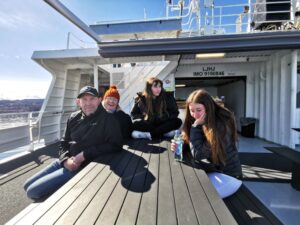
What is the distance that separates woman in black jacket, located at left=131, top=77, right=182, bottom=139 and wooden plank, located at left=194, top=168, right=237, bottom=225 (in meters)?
1.30

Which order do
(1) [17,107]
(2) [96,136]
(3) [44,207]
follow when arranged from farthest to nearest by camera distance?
1. (1) [17,107]
2. (2) [96,136]
3. (3) [44,207]

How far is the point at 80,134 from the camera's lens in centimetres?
219

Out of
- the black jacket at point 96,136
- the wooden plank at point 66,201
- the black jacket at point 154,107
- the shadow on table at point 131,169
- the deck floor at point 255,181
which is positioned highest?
the black jacket at point 154,107

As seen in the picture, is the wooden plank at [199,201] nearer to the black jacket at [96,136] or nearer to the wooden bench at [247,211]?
the wooden bench at [247,211]

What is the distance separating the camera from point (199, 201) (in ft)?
3.79

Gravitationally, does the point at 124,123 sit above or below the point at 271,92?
below

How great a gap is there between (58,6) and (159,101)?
4.97 feet

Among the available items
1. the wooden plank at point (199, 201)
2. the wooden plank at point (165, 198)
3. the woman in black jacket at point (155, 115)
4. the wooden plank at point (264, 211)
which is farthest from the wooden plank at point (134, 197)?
the woman in black jacket at point (155, 115)

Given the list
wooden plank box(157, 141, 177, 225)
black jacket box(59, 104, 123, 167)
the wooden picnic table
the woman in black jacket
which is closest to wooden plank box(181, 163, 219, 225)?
the wooden picnic table

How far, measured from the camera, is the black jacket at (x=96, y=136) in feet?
6.88

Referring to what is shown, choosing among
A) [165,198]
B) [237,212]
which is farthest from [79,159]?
[237,212]

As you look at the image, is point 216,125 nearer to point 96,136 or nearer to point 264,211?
point 264,211

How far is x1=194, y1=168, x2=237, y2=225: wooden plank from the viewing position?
979 millimetres

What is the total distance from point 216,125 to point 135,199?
0.89 meters
